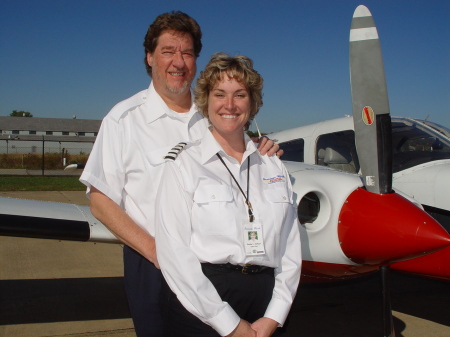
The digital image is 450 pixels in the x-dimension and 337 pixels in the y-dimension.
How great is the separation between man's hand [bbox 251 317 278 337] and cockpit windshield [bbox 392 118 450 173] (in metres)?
2.94

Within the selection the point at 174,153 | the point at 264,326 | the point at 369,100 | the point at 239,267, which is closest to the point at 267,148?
the point at 174,153

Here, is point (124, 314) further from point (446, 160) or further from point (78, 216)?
point (446, 160)

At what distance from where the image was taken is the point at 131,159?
7.29ft

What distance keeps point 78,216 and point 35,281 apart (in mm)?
1578

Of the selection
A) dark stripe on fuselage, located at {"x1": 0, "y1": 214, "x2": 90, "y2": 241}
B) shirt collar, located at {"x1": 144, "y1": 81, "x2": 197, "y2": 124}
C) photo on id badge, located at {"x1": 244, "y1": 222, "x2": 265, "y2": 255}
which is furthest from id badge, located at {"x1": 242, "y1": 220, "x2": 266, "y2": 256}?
dark stripe on fuselage, located at {"x1": 0, "y1": 214, "x2": 90, "y2": 241}

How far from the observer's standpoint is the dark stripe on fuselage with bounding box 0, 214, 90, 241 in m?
3.59

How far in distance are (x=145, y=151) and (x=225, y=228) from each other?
0.67 metres

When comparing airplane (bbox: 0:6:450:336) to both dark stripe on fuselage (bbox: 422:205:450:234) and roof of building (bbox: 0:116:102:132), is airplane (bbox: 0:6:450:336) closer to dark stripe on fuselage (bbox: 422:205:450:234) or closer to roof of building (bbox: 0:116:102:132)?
dark stripe on fuselage (bbox: 422:205:450:234)

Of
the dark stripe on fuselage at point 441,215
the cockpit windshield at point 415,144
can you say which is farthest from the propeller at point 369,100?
the cockpit windshield at point 415,144

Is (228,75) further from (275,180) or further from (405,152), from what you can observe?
(405,152)

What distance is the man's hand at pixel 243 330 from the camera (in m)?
1.79

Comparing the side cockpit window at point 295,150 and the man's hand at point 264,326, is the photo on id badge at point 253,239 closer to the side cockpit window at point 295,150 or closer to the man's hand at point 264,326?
the man's hand at point 264,326

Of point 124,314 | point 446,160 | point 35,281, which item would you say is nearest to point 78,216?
point 124,314

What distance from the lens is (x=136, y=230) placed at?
6.88 ft
